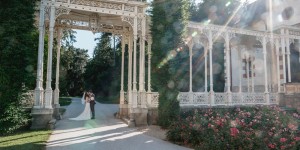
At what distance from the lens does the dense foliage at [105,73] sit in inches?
1361

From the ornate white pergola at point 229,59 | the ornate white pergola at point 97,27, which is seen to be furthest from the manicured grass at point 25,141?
the ornate white pergola at point 229,59

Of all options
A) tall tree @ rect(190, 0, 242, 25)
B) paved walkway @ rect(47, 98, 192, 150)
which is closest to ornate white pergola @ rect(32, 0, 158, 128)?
paved walkway @ rect(47, 98, 192, 150)

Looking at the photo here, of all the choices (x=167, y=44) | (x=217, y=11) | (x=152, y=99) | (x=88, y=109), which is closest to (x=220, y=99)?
(x=152, y=99)

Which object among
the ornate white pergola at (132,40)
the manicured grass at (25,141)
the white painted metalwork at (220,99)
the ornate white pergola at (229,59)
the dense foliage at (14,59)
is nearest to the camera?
the manicured grass at (25,141)

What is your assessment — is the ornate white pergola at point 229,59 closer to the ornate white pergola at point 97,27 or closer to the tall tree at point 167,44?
the tall tree at point 167,44

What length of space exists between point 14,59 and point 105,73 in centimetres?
2657

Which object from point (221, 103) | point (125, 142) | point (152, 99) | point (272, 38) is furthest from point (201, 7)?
point (125, 142)

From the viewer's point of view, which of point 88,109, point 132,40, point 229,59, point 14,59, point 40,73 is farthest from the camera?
point 229,59

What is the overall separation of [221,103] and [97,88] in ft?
85.3

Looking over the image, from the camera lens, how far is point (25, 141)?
7.45m

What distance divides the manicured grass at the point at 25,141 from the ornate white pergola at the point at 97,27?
1419 millimetres

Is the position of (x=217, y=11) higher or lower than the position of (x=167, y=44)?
higher

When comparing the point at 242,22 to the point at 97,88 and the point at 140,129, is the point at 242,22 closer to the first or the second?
the point at 140,129

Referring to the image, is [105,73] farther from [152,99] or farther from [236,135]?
[236,135]
